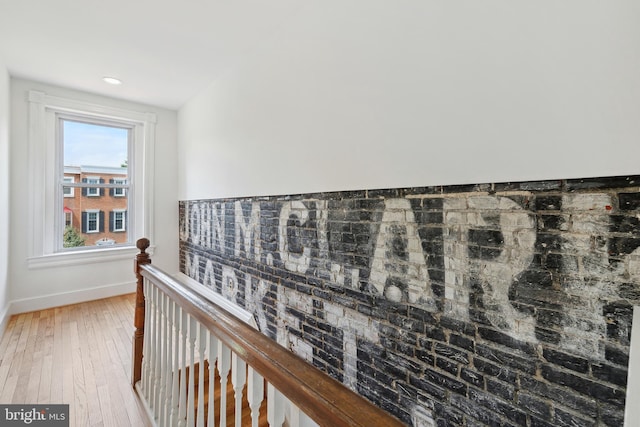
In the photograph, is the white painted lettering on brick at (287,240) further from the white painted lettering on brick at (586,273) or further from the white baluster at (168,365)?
the white painted lettering on brick at (586,273)

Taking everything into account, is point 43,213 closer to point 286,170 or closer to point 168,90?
point 168,90

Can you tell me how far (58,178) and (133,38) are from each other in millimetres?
2275

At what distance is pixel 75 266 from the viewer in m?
3.59

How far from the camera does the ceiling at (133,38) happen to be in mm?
2090

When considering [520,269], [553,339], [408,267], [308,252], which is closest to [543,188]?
[520,269]

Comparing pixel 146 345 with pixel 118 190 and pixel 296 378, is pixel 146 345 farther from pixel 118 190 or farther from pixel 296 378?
pixel 118 190

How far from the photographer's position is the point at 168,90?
3.57m

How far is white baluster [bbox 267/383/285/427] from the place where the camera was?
2.46 feet

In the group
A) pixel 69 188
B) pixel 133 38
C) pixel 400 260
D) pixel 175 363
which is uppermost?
pixel 133 38

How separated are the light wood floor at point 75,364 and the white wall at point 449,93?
185 cm

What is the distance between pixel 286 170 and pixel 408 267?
4.12 feet

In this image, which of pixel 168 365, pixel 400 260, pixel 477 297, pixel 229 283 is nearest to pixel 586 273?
pixel 477 297

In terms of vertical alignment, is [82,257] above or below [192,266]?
above

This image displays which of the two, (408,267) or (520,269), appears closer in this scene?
(520,269)
